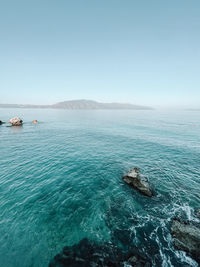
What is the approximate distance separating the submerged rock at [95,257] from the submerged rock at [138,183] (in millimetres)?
6419

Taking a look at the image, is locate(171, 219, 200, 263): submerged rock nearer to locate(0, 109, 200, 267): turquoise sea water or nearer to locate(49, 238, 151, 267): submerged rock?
locate(0, 109, 200, 267): turquoise sea water

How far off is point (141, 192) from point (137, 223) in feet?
13.2

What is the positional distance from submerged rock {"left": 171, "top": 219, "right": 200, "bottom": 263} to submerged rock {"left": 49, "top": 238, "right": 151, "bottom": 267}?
3186 millimetres

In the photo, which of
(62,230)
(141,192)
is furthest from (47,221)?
(141,192)

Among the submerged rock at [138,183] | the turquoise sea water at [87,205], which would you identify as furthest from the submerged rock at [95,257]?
the submerged rock at [138,183]

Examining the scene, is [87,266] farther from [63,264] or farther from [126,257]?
[126,257]

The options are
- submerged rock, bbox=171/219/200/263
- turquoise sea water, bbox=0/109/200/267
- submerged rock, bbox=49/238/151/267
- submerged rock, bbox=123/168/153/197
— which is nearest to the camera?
submerged rock, bbox=49/238/151/267

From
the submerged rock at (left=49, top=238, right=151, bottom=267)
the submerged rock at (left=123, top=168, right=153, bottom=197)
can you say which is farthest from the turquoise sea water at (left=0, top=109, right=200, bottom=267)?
the submerged rock at (left=123, top=168, right=153, bottom=197)

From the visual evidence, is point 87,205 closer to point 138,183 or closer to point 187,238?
point 138,183

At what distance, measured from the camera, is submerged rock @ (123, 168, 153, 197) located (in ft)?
44.4

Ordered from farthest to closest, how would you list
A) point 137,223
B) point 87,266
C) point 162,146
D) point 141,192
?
point 162,146 → point 141,192 → point 137,223 → point 87,266

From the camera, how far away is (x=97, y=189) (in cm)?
1445

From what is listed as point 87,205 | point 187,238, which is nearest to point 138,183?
point 187,238

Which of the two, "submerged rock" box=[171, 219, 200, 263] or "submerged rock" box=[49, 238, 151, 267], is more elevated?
"submerged rock" box=[171, 219, 200, 263]
